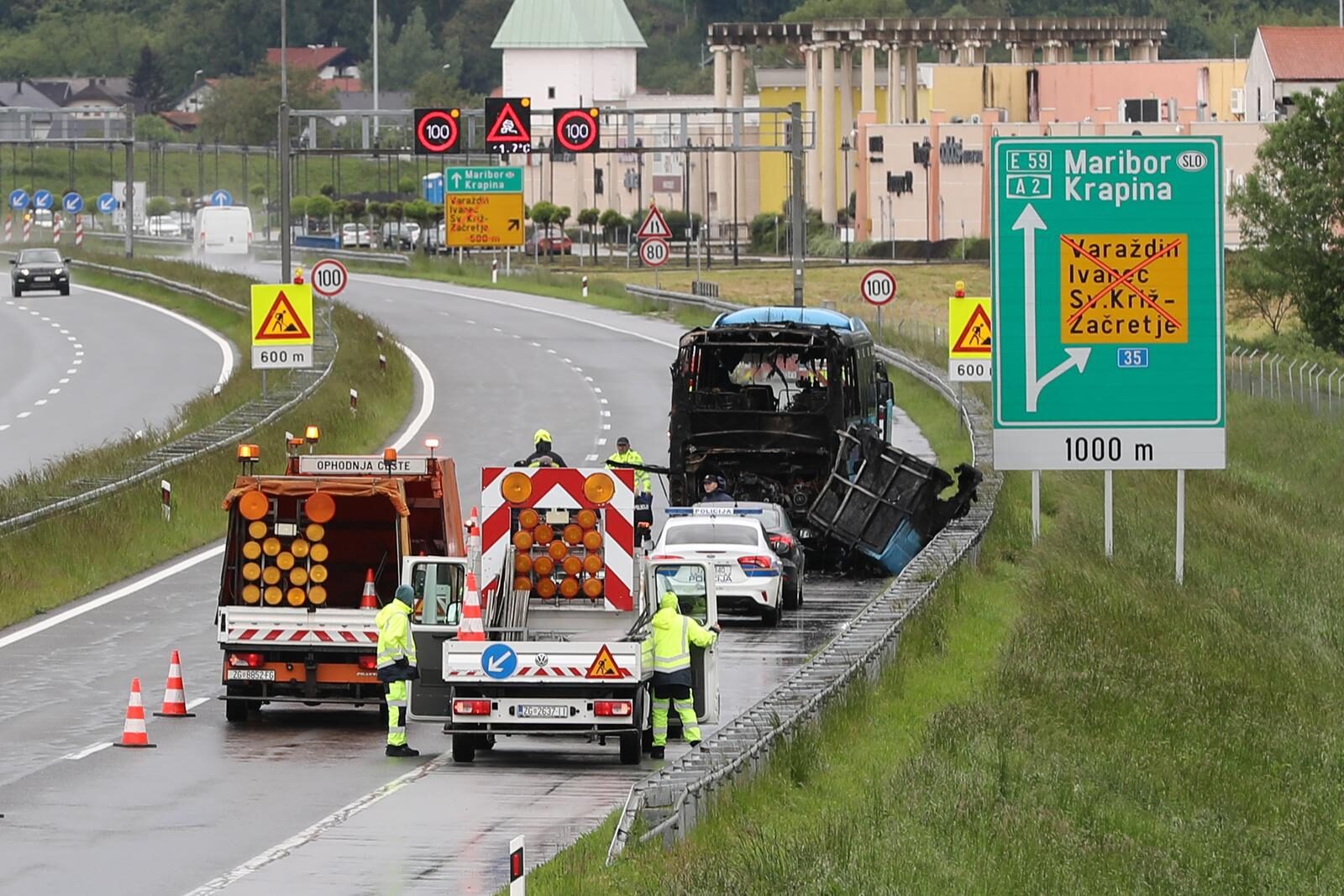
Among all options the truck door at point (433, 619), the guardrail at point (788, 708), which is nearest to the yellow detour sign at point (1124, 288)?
the guardrail at point (788, 708)

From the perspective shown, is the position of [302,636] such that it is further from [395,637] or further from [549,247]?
[549,247]

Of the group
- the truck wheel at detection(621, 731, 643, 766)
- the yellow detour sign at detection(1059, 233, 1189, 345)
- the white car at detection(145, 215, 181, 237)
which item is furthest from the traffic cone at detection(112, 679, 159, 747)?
the white car at detection(145, 215, 181, 237)

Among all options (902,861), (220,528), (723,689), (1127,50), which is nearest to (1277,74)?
(1127,50)

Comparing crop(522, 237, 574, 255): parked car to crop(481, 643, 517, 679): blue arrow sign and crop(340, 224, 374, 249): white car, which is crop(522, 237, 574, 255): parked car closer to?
crop(340, 224, 374, 249): white car

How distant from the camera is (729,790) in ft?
48.2

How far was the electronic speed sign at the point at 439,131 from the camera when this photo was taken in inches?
2584

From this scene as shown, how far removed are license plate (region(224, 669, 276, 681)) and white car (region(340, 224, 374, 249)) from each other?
317 ft

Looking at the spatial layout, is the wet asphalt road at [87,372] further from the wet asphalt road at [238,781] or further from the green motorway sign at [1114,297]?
the green motorway sign at [1114,297]

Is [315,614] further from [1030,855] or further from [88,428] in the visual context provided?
[88,428]

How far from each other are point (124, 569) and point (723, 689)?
424 inches

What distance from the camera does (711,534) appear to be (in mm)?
27125

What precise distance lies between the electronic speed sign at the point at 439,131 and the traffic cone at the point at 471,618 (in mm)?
48491

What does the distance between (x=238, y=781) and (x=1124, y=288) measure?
42.5ft

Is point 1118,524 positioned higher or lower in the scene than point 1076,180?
lower
